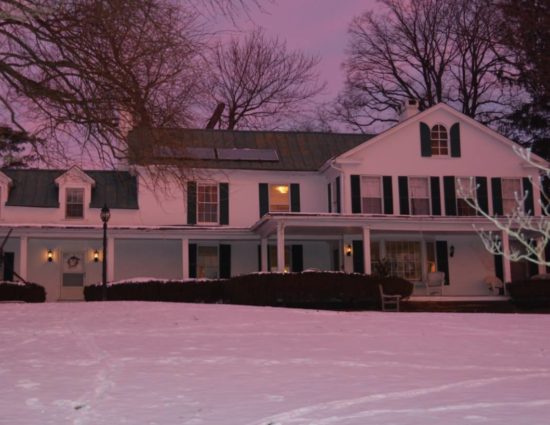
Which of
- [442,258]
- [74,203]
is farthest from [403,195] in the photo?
[74,203]

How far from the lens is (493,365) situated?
9328 millimetres

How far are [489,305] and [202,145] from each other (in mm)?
12095

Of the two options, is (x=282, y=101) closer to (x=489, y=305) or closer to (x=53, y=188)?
(x=53, y=188)

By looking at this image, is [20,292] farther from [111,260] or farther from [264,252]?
[264,252]

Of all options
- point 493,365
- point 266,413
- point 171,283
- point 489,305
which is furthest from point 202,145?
point 266,413

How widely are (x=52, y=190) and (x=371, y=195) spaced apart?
11.6 m

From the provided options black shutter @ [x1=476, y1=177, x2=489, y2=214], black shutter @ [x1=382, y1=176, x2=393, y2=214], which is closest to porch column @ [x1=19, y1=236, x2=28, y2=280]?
black shutter @ [x1=382, y1=176, x2=393, y2=214]

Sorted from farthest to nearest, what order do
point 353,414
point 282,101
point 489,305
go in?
point 282,101
point 489,305
point 353,414

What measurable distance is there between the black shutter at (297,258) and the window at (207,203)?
3.11 m

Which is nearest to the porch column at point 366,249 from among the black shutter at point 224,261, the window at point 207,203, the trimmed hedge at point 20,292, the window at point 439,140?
the window at point 439,140

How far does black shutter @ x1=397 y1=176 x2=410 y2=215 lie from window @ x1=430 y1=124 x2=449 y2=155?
1.72 m

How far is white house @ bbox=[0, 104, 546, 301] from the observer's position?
80.2ft

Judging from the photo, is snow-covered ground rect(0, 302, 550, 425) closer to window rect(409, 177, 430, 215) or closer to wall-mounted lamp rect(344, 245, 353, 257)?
wall-mounted lamp rect(344, 245, 353, 257)

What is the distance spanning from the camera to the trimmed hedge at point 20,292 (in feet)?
69.1
